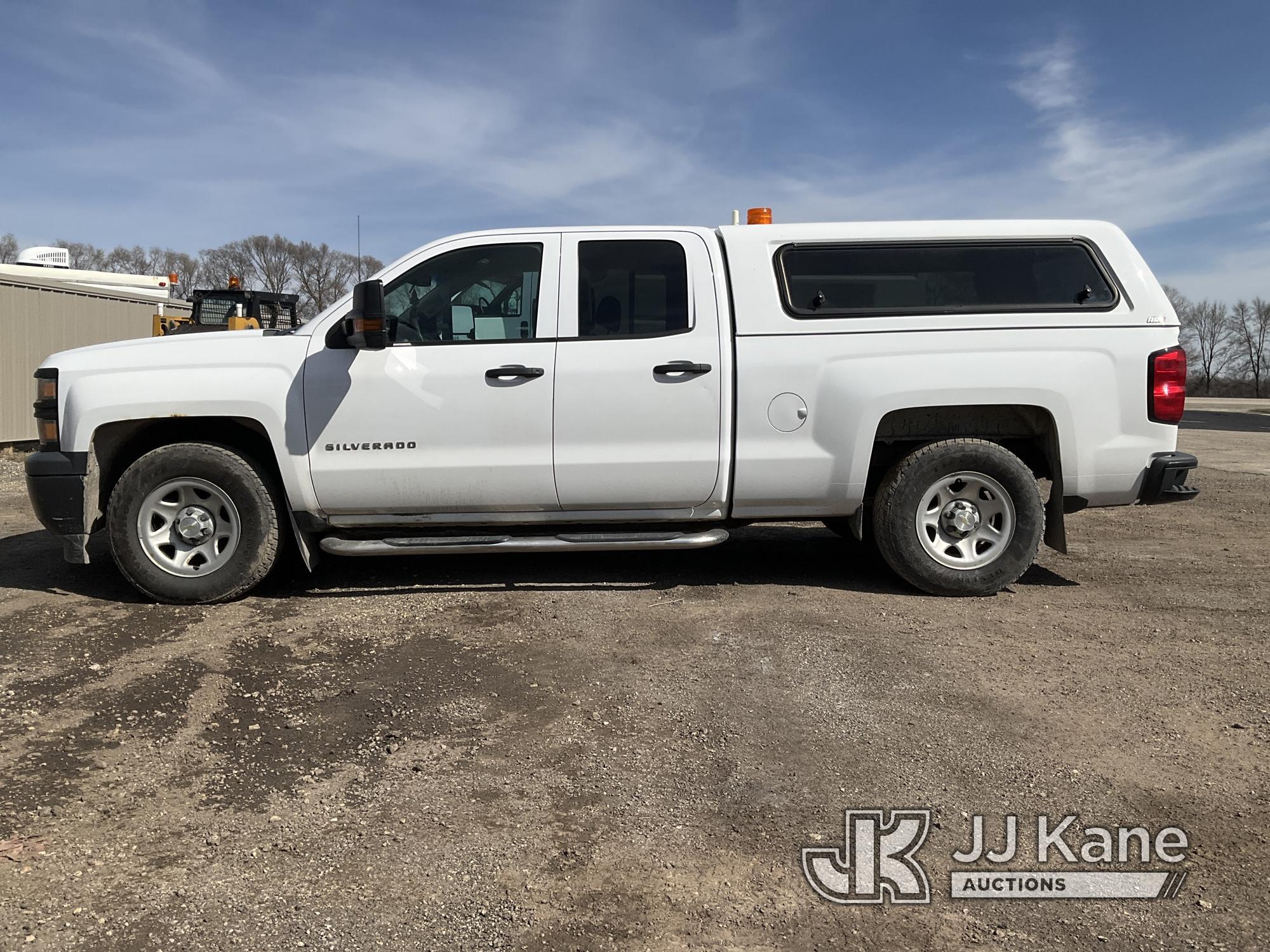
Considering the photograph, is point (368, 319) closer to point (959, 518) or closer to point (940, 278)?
point (940, 278)

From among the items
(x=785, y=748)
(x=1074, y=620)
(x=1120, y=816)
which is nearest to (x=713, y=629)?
(x=785, y=748)

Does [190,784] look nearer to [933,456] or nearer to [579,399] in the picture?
Answer: [579,399]

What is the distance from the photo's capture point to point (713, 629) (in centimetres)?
499

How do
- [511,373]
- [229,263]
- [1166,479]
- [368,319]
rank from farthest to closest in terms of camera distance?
[229,263]
[1166,479]
[511,373]
[368,319]

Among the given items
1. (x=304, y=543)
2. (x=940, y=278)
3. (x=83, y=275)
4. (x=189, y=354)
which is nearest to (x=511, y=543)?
(x=304, y=543)

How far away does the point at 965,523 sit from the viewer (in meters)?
5.59

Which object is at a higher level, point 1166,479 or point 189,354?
point 189,354

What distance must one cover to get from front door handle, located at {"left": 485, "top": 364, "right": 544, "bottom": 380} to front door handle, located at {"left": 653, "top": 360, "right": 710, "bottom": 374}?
0.65 meters

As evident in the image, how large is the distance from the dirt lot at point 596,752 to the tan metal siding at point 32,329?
9.91 metres

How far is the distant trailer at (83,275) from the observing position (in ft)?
59.8

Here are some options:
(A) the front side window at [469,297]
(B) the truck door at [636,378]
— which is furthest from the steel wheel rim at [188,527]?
(B) the truck door at [636,378]

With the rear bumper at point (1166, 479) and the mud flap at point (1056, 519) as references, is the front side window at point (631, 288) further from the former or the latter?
the rear bumper at point (1166, 479)

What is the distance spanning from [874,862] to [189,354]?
4425 mm

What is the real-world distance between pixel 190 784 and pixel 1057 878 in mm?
2720
